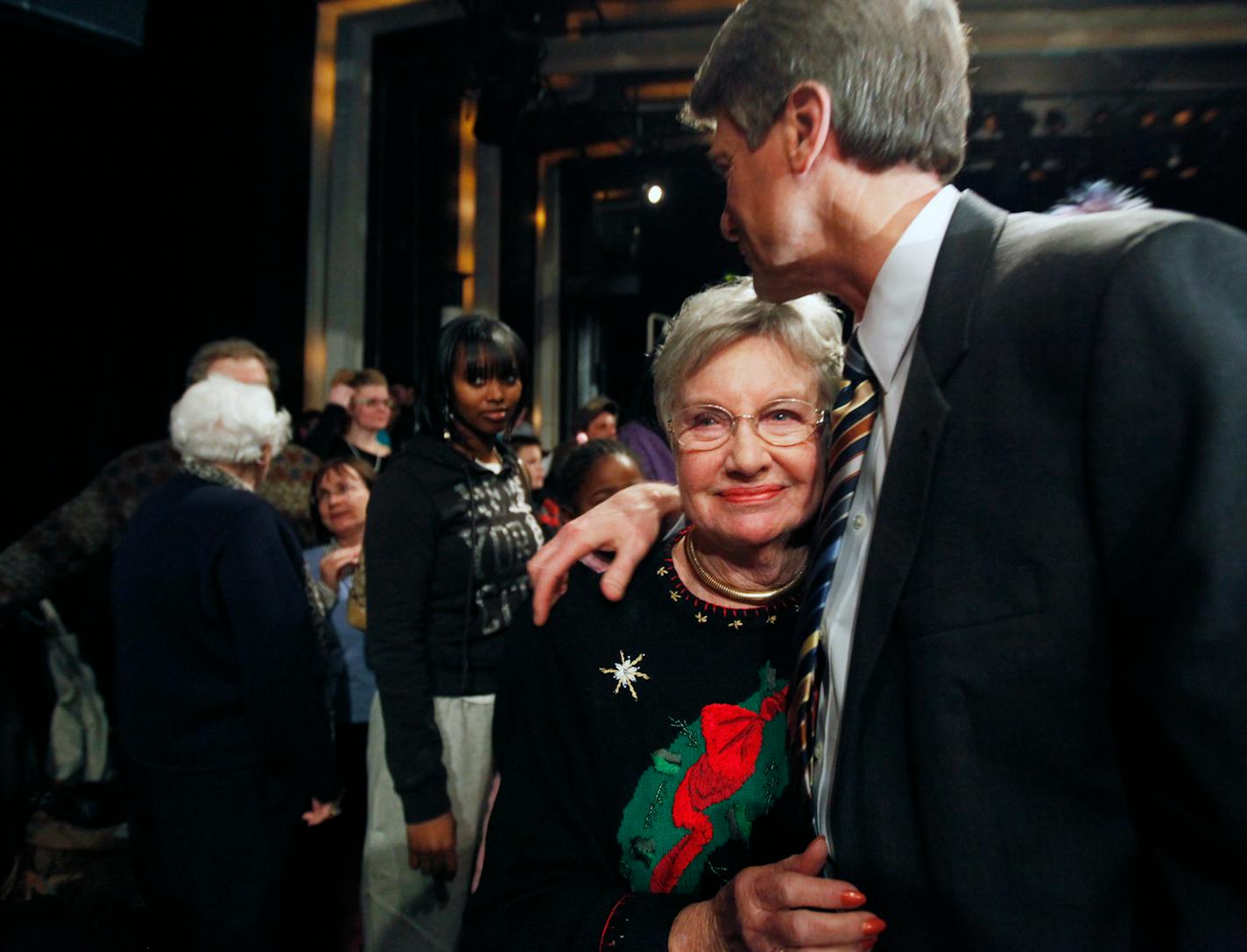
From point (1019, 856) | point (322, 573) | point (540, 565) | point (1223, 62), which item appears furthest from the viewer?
point (1223, 62)

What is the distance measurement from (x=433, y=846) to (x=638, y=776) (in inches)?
43.6

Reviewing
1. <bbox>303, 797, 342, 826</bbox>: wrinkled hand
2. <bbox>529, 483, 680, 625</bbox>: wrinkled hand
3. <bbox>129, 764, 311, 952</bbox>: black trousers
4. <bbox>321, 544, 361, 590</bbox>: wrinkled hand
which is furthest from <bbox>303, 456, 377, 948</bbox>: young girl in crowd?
<bbox>529, 483, 680, 625</bbox>: wrinkled hand

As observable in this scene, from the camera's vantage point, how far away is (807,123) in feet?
2.66

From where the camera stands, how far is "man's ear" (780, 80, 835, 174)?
80 cm

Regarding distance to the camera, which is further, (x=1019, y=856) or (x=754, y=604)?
(x=754, y=604)

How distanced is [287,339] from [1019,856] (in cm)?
579

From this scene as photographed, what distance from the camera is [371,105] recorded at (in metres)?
6.72

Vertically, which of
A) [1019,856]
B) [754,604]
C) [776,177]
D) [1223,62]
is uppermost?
[1223,62]

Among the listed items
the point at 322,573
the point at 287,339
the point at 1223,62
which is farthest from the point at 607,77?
the point at 322,573

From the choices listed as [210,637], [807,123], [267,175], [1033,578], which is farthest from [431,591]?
[267,175]

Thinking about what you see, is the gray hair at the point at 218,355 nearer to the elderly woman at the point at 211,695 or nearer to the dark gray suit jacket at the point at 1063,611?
the elderly woman at the point at 211,695

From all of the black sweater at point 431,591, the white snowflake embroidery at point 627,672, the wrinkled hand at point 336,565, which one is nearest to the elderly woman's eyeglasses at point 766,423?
the white snowflake embroidery at point 627,672

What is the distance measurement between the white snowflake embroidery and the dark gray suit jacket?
0.40 m

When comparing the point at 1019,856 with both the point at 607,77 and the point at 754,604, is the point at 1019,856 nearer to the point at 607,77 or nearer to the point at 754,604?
the point at 754,604
